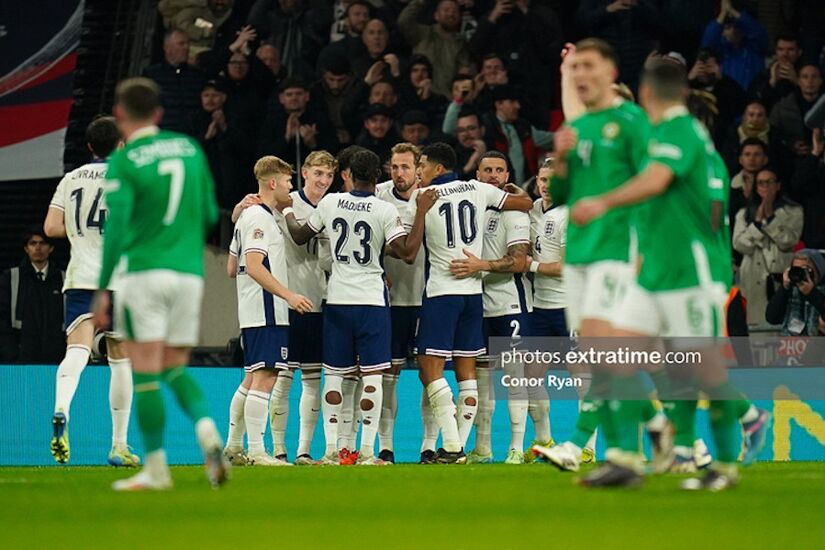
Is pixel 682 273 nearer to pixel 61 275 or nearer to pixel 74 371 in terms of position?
pixel 74 371

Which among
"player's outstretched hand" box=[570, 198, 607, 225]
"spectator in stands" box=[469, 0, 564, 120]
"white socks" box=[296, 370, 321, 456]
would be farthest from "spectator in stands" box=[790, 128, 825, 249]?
"player's outstretched hand" box=[570, 198, 607, 225]

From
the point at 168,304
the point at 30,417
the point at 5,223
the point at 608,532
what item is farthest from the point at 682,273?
the point at 5,223

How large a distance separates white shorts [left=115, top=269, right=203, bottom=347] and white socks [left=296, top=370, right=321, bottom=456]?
5346 mm

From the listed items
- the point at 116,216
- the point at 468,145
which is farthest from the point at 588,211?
the point at 468,145

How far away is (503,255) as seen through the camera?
14.4m

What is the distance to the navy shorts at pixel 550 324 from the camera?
47.5ft

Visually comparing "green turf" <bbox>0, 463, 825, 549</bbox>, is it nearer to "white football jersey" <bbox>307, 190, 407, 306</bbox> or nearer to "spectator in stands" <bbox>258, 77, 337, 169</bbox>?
"white football jersey" <bbox>307, 190, 407, 306</bbox>

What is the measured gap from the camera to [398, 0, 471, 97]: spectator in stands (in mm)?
19234

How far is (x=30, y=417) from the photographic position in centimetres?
1538

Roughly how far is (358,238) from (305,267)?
82 cm

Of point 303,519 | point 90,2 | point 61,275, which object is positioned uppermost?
point 90,2

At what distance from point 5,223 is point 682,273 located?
12063 millimetres

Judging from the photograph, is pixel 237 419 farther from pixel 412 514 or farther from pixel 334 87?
pixel 334 87

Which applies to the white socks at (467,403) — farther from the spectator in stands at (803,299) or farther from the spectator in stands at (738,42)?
the spectator in stands at (738,42)
